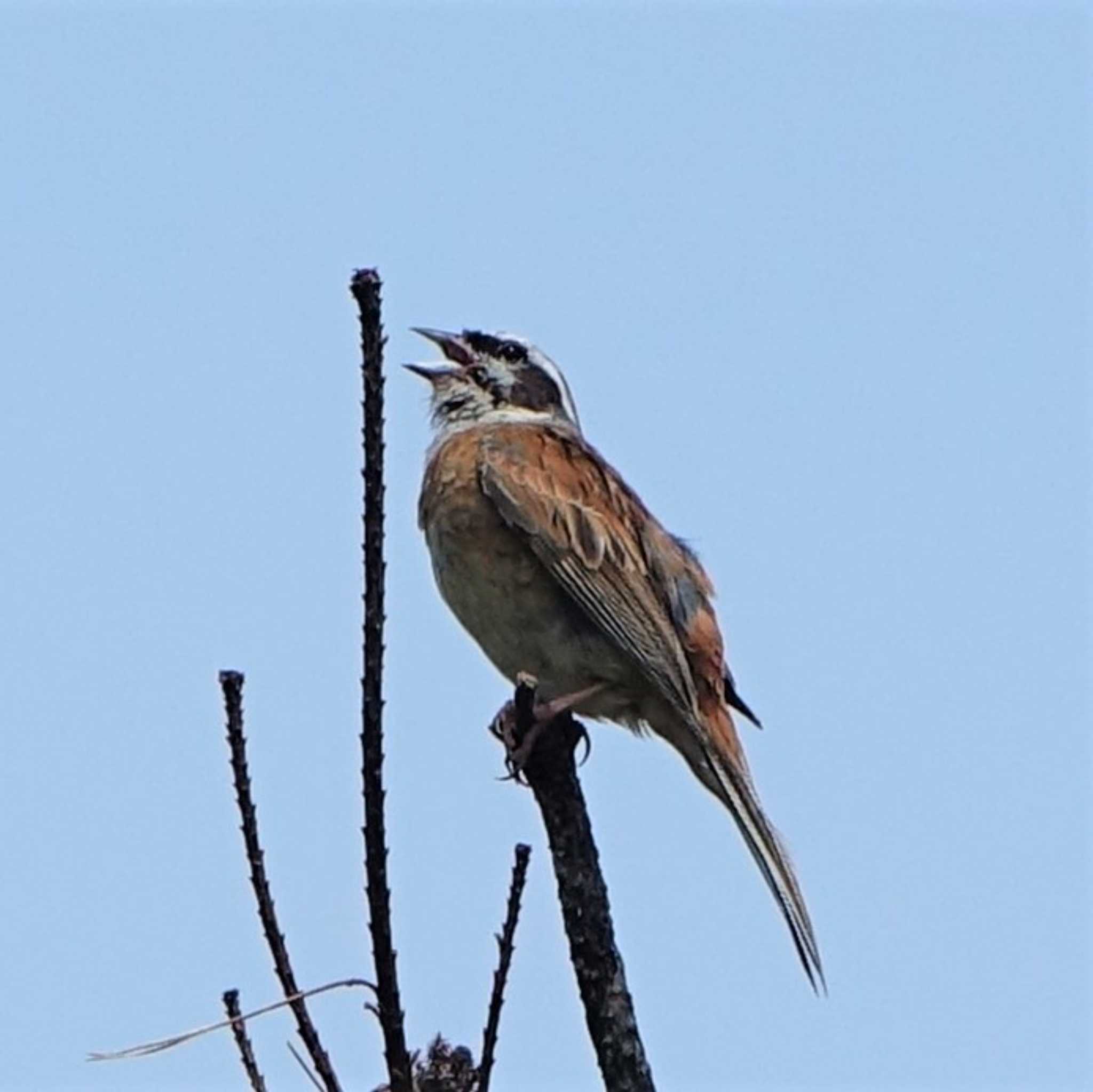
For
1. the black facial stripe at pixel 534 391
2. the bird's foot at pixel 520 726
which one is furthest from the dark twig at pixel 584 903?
the black facial stripe at pixel 534 391

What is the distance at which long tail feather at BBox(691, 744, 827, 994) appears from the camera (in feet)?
18.6

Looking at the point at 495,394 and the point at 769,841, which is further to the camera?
the point at 495,394

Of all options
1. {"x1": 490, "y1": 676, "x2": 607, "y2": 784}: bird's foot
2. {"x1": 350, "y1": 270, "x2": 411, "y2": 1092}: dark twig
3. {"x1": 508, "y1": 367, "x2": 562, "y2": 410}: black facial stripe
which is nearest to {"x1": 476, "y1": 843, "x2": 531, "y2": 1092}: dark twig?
{"x1": 350, "y1": 270, "x2": 411, "y2": 1092}: dark twig

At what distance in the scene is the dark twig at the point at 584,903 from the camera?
3.75 m

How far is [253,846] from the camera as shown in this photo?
12.1 ft

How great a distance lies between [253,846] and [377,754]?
0.31 m

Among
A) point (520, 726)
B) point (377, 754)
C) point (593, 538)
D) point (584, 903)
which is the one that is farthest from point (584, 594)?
point (377, 754)

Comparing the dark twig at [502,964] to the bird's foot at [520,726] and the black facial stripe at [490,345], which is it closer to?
the bird's foot at [520,726]

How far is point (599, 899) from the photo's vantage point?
4.30m

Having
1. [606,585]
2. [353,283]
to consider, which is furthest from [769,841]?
[353,283]

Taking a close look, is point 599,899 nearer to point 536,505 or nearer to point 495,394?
point 536,505

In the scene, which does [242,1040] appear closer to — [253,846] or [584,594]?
[253,846]

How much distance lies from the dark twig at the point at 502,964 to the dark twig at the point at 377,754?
14 centimetres

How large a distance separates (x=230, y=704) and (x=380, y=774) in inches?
11.7
